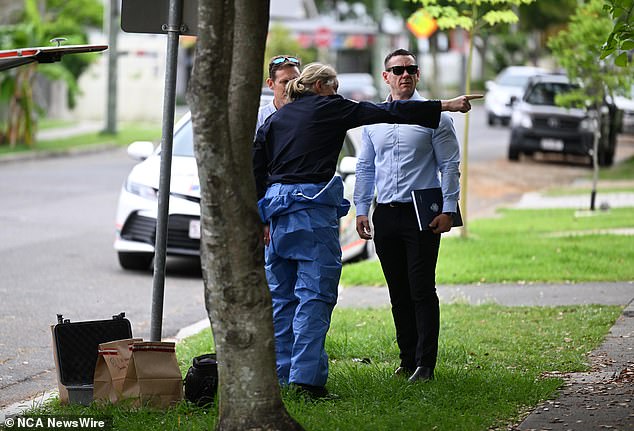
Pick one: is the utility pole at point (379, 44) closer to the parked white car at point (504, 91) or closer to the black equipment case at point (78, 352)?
the parked white car at point (504, 91)

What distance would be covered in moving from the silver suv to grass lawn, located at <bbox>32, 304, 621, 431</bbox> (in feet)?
54.0

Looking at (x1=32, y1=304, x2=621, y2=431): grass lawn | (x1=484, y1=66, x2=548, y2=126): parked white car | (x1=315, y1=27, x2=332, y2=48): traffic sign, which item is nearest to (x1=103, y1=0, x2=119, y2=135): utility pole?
(x1=484, y1=66, x2=548, y2=126): parked white car

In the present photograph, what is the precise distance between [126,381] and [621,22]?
4210 millimetres

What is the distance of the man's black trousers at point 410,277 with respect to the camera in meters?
7.12

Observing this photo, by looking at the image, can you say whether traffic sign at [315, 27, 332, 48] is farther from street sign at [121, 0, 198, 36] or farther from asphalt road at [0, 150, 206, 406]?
street sign at [121, 0, 198, 36]

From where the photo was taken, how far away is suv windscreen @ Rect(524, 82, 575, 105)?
2683cm

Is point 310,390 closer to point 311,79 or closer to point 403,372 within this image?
point 403,372

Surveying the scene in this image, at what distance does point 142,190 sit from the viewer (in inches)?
486

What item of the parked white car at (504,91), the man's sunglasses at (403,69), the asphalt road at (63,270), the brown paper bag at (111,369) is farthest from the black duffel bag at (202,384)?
the parked white car at (504,91)

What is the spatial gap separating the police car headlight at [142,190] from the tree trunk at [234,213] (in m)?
6.77

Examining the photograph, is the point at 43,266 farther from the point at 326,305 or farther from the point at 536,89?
the point at 536,89

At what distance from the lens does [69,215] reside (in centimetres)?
1698

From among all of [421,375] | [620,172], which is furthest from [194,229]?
[620,172]

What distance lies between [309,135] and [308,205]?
39 cm
